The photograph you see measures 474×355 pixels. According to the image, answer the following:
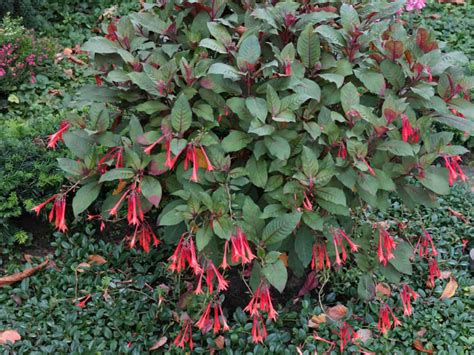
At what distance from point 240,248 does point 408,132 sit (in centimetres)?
75

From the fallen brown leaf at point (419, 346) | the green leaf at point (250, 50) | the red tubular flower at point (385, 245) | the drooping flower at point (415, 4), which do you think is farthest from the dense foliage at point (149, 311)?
the drooping flower at point (415, 4)

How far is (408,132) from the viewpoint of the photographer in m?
2.33

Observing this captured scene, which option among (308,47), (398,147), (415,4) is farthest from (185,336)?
(415,4)

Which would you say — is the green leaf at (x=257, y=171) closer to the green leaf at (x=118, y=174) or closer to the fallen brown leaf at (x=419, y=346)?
the green leaf at (x=118, y=174)

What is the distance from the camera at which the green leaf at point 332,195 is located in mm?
2293

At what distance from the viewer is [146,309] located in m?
3.07

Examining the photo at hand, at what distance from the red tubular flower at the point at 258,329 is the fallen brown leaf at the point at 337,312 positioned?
0.40m

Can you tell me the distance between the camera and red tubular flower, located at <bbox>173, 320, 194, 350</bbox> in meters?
2.72

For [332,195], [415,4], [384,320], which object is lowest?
[384,320]

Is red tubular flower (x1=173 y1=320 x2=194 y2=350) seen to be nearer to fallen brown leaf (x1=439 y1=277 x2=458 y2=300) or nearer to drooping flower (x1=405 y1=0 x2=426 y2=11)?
fallen brown leaf (x1=439 y1=277 x2=458 y2=300)

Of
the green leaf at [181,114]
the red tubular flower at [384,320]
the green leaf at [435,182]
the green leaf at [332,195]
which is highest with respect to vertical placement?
the green leaf at [181,114]

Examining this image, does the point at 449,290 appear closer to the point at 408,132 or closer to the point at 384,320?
the point at 384,320

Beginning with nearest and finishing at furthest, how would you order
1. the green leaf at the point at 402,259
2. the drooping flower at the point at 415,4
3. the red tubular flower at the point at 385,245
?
1. the red tubular flower at the point at 385,245
2. the green leaf at the point at 402,259
3. the drooping flower at the point at 415,4

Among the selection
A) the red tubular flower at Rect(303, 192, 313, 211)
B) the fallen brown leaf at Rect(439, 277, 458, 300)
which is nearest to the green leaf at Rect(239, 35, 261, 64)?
the red tubular flower at Rect(303, 192, 313, 211)
